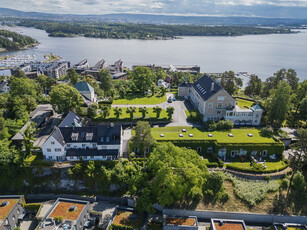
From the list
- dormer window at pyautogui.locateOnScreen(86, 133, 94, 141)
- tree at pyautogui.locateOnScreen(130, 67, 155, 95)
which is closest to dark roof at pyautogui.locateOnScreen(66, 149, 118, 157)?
dormer window at pyautogui.locateOnScreen(86, 133, 94, 141)

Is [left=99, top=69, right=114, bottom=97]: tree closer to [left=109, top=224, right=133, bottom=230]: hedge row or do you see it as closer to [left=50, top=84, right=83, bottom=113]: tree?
[left=50, top=84, right=83, bottom=113]: tree

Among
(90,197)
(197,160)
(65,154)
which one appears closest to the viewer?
(197,160)

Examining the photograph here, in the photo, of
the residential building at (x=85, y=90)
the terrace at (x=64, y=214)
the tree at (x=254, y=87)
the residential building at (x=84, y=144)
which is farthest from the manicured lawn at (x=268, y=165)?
the residential building at (x=85, y=90)

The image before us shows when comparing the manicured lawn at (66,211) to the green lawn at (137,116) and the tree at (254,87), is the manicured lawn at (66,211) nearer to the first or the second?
the green lawn at (137,116)

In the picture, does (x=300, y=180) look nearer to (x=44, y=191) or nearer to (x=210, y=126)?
(x=210, y=126)

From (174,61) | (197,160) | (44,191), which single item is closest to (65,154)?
(44,191)

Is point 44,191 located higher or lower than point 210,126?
lower
